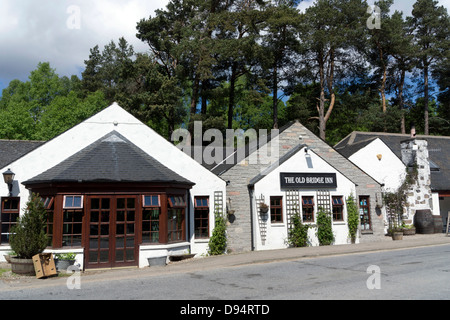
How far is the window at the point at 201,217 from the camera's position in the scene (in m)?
16.4

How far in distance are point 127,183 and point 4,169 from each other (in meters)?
5.44

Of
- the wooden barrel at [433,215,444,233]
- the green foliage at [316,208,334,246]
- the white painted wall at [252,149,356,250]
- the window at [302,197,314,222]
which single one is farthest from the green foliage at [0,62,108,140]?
the wooden barrel at [433,215,444,233]

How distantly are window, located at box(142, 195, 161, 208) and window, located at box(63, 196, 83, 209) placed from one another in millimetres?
2129

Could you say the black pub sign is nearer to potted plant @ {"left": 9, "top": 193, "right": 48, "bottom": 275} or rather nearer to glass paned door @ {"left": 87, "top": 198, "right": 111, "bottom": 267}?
glass paned door @ {"left": 87, "top": 198, "right": 111, "bottom": 267}

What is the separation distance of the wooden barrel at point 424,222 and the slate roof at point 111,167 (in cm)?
1378

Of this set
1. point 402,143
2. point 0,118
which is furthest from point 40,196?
point 0,118

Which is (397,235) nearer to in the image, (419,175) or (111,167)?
(419,175)

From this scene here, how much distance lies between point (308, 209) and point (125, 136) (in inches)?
356

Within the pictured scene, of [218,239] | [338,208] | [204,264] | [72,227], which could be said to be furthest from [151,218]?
[338,208]

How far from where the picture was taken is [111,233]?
44.1 feet

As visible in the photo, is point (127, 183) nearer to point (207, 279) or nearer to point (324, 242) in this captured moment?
point (207, 279)

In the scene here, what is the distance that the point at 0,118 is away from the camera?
34.8m

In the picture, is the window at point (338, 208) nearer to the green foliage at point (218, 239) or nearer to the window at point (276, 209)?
the window at point (276, 209)

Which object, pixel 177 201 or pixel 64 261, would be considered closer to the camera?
pixel 64 261
